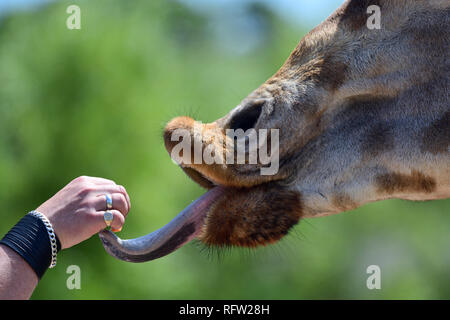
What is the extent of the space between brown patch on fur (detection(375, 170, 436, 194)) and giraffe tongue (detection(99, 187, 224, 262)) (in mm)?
620

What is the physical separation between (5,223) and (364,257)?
29.6 feet

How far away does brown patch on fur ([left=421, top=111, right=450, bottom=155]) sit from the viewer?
2.54 meters

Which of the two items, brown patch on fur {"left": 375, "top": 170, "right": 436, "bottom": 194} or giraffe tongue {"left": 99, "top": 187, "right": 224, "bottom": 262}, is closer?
giraffe tongue {"left": 99, "top": 187, "right": 224, "bottom": 262}

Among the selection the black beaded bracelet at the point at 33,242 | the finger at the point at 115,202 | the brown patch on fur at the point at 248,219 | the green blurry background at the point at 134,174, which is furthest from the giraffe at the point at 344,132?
the green blurry background at the point at 134,174

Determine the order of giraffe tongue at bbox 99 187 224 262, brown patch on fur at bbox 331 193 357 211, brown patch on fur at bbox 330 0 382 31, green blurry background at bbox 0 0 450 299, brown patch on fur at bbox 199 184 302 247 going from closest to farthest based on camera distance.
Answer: giraffe tongue at bbox 99 187 224 262 → brown patch on fur at bbox 199 184 302 247 → brown patch on fur at bbox 331 193 357 211 → brown patch on fur at bbox 330 0 382 31 → green blurry background at bbox 0 0 450 299

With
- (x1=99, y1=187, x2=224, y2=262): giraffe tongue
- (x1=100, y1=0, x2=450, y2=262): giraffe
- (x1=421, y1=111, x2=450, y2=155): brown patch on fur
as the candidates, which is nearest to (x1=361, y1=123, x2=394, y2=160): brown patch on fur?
(x1=100, y1=0, x2=450, y2=262): giraffe

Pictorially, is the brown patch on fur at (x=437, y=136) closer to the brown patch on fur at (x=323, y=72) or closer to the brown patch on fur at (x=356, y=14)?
the brown patch on fur at (x=323, y=72)

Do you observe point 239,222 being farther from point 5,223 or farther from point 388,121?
point 5,223

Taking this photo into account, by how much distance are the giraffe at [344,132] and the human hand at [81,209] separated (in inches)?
12.2

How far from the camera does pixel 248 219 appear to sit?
249 centimetres

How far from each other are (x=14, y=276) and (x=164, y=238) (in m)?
0.58

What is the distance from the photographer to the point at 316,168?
2.61 m

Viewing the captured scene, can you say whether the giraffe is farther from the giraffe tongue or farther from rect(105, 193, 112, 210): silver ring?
rect(105, 193, 112, 210): silver ring
